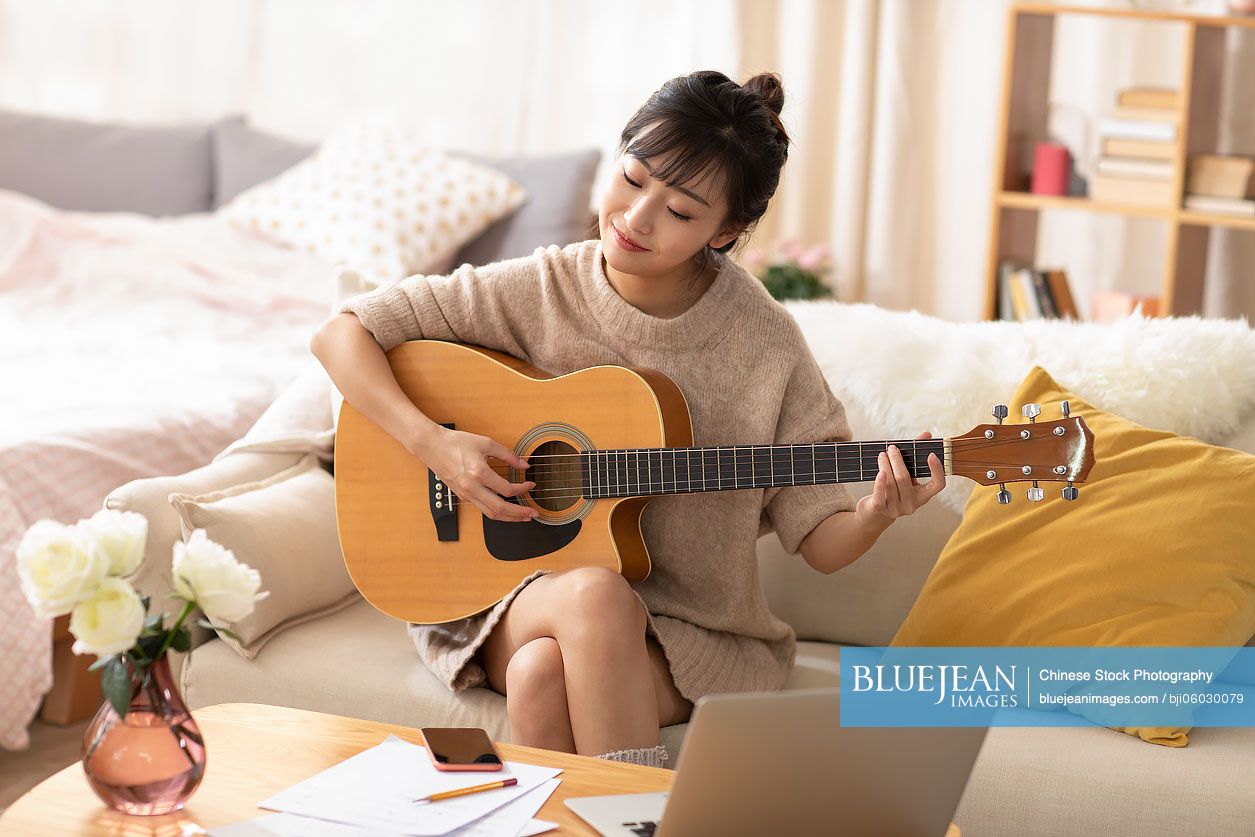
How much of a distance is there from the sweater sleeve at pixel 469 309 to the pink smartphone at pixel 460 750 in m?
0.64

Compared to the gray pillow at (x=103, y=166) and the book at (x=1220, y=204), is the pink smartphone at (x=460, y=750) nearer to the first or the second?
the book at (x=1220, y=204)

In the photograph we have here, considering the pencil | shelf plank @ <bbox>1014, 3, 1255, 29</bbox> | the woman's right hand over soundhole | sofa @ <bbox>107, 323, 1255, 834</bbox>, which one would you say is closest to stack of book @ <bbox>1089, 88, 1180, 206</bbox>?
shelf plank @ <bbox>1014, 3, 1255, 29</bbox>

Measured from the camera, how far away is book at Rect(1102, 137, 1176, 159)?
309 cm

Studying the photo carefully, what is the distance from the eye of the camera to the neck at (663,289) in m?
1.78

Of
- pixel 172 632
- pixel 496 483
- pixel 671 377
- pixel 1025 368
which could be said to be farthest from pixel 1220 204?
pixel 172 632

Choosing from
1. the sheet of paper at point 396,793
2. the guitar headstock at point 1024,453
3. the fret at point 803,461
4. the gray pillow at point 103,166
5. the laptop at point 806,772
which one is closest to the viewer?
the laptop at point 806,772

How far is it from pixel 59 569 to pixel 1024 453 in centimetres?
100

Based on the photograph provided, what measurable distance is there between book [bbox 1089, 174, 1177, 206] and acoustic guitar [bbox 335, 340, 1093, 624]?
1777 mm

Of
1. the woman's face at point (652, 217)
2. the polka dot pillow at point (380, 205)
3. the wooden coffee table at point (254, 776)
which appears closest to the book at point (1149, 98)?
the polka dot pillow at point (380, 205)

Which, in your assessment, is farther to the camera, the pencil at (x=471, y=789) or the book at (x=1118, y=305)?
the book at (x=1118, y=305)

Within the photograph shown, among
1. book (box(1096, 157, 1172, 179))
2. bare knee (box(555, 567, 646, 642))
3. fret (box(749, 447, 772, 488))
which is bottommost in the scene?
bare knee (box(555, 567, 646, 642))

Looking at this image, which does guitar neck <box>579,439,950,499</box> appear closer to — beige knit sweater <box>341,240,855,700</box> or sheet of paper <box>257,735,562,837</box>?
beige knit sweater <box>341,240,855,700</box>

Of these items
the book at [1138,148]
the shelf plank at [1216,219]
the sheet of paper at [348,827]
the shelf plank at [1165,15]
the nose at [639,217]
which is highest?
the shelf plank at [1165,15]

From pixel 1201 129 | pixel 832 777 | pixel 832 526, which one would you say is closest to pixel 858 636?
pixel 832 526
